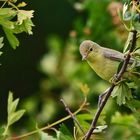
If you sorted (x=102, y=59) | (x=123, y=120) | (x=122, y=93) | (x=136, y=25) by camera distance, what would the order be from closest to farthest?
1. (x=136, y=25)
2. (x=122, y=93)
3. (x=102, y=59)
4. (x=123, y=120)

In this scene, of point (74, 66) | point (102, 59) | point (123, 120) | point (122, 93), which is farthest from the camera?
point (74, 66)

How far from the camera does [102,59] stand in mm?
2350

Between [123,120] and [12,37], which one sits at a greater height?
[12,37]

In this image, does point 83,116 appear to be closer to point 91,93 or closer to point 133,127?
point 133,127

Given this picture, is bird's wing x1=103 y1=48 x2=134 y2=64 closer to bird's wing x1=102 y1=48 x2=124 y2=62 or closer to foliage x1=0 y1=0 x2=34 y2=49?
bird's wing x1=102 y1=48 x2=124 y2=62

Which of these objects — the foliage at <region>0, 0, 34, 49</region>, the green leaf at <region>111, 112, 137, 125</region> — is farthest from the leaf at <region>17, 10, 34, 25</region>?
the green leaf at <region>111, 112, 137, 125</region>

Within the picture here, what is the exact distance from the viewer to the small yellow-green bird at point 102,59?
7.15 feet

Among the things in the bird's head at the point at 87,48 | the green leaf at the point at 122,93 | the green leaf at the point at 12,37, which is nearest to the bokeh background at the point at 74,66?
the bird's head at the point at 87,48

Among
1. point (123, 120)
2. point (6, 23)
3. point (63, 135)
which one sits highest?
point (6, 23)

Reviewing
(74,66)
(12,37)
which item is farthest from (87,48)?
(74,66)

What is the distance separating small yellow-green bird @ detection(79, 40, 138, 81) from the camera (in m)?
2.18

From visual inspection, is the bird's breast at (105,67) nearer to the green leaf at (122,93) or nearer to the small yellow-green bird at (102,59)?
the small yellow-green bird at (102,59)

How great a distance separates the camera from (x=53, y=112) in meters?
3.89

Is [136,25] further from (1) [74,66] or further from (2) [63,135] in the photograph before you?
(1) [74,66]
